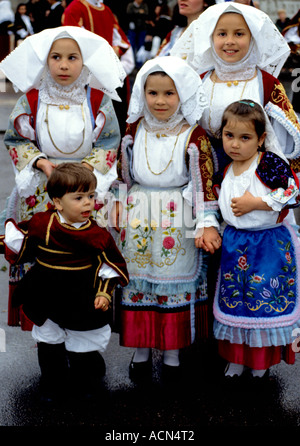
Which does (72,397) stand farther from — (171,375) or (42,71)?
(42,71)

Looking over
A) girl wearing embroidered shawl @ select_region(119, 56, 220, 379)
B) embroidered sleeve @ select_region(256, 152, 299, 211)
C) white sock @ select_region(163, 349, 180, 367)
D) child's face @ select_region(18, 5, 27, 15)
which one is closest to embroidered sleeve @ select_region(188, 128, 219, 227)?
girl wearing embroidered shawl @ select_region(119, 56, 220, 379)

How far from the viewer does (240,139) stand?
3.30m

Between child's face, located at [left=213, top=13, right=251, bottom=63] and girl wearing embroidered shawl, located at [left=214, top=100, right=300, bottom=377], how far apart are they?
12.6 inches

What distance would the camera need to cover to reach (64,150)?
352 centimetres

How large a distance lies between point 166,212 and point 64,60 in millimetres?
905

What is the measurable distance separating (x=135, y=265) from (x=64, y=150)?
0.69 metres

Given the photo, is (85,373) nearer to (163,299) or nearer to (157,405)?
(157,405)

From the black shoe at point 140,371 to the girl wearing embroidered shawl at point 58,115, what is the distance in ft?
2.99

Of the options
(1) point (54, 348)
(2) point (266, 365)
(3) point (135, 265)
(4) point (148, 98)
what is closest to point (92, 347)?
(1) point (54, 348)

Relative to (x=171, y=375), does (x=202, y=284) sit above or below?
above

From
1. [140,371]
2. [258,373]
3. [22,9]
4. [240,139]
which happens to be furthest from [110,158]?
[22,9]

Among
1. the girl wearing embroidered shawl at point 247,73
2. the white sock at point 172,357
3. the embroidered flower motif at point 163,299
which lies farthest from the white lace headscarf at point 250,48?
the white sock at point 172,357

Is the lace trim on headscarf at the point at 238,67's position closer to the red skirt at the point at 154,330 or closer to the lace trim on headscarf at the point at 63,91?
the lace trim on headscarf at the point at 63,91
